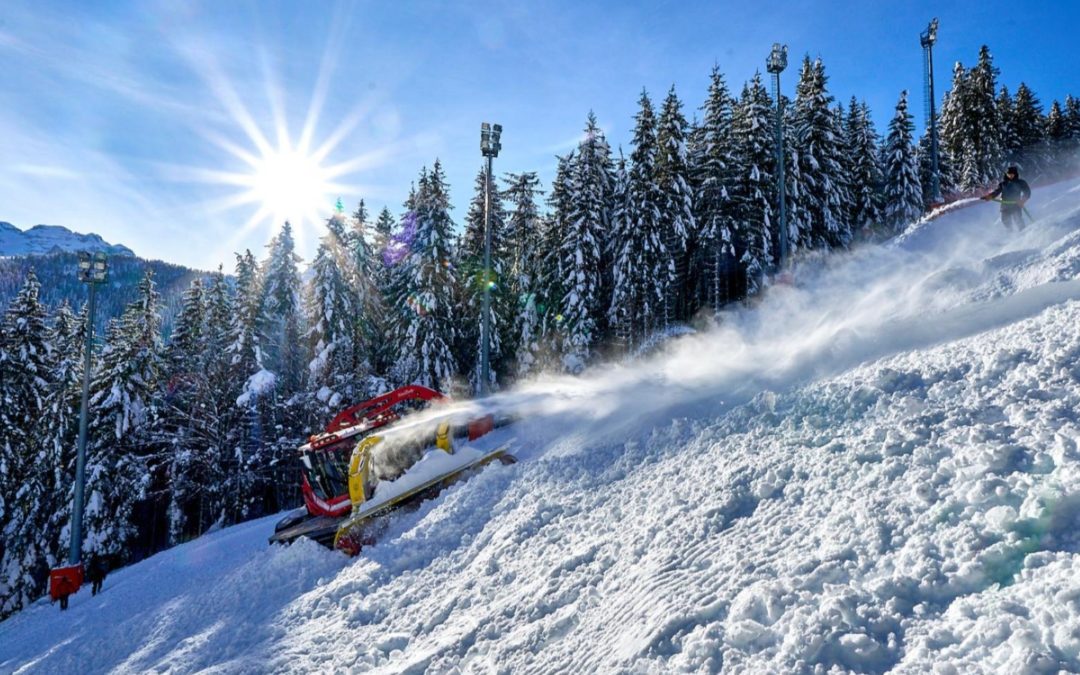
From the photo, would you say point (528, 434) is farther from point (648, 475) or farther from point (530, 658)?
point (530, 658)

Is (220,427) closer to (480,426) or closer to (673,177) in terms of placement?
(480,426)

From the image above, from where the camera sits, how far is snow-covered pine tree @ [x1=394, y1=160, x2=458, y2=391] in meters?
28.8

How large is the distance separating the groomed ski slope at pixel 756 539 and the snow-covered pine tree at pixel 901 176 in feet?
92.6

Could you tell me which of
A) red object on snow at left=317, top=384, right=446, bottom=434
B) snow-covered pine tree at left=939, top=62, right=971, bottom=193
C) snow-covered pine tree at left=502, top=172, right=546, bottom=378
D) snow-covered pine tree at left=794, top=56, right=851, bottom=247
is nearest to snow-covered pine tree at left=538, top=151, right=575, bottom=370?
snow-covered pine tree at left=502, top=172, right=546, bottom=378

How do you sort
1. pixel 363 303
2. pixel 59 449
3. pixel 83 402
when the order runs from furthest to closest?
pixel 363 303, pixel 59 449, pixel 83 402

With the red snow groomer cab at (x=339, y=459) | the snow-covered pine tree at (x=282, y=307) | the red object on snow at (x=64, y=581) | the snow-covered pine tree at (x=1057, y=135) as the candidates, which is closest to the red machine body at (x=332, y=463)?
the red snow groomer cab at (x=339, y=459)

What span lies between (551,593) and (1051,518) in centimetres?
396

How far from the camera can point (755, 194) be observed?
97.0 ft

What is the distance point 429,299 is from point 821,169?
21862 millimetres

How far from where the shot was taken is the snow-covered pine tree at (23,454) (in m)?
25.8

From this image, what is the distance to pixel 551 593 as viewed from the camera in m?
5.89

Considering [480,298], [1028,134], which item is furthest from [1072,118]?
[480,298]

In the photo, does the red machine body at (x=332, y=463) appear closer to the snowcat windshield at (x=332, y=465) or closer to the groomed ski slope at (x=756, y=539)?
the snowcat windshield at (x=332, y=465)

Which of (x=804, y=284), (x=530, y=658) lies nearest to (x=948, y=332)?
(x=530, y=658)
